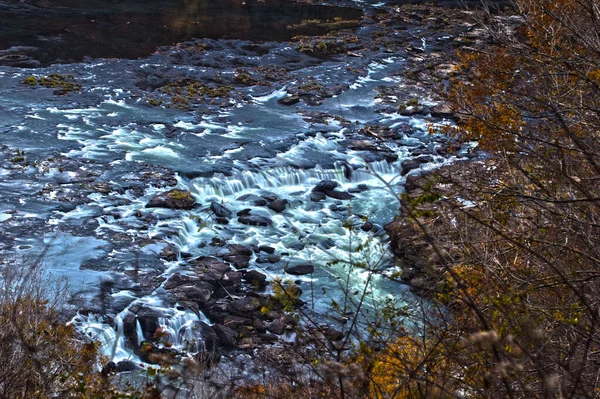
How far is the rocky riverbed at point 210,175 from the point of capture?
13133mm

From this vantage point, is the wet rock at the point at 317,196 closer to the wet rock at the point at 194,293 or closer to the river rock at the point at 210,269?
the river rock at the point at 210,269

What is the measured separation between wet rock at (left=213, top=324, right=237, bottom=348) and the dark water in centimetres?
1808

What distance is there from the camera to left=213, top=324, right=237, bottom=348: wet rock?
1234 cm

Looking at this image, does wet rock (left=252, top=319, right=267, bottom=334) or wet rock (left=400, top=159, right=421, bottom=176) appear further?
wet rock (left=400, top=159, right=421, bottom=176)

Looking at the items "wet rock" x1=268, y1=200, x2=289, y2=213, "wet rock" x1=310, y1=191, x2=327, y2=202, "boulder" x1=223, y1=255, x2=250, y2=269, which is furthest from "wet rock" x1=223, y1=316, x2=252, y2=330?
"wet rock" x1=310, y1=191, x2=327, y2=202

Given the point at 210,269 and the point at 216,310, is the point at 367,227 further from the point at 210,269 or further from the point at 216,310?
the point at 216,310

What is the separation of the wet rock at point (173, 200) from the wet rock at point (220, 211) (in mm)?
576

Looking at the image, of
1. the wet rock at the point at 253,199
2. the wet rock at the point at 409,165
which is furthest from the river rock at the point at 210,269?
the wet rock at the point at 409,165

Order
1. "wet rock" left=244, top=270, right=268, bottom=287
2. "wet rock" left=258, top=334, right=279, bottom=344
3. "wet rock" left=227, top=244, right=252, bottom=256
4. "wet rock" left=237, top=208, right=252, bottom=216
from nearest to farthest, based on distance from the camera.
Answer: "wet rock" left=258, top=334, right=279, bottom=344
"wet rock" left=244, top=270, right=268, bottom=287
"wet rock" left=227, top=244, right=252, bottom=256
"wet rock" left=237, top=208, right=252, bottom=216

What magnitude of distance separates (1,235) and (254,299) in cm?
595

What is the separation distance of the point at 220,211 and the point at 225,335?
533cm

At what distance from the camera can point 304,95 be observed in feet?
87.0

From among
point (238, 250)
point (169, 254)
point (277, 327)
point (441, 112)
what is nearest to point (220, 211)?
point (238, 250)

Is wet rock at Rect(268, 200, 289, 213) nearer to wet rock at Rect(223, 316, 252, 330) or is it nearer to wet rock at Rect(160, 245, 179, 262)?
wet rock at Rect(160, 245, 179, 262)
